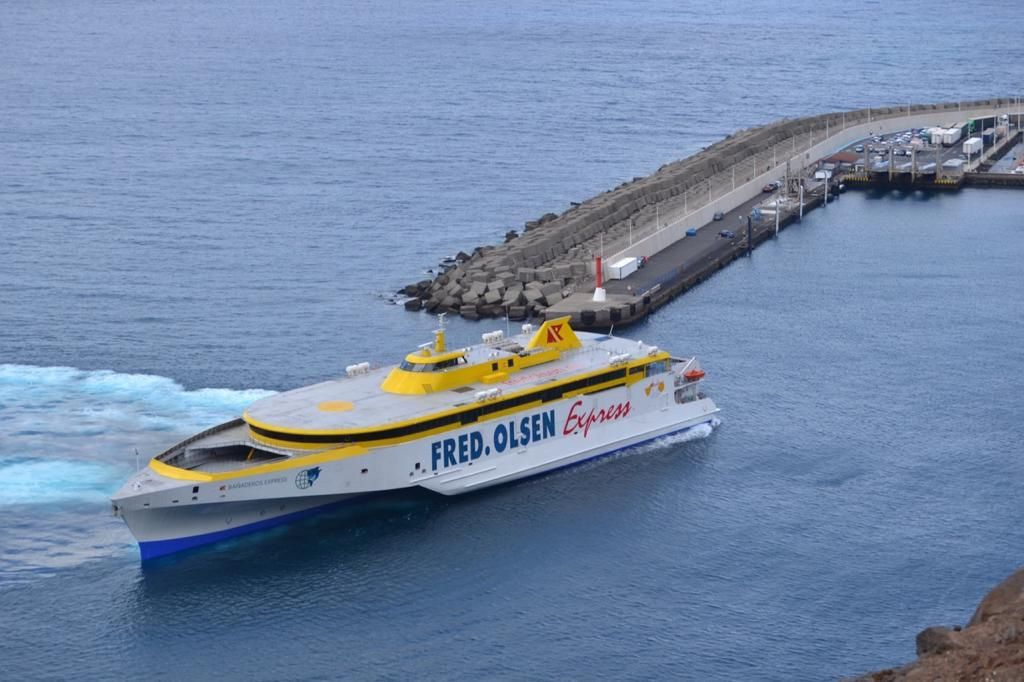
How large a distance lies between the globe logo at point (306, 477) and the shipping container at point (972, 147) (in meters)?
83.8

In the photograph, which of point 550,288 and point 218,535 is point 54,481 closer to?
point 218,535

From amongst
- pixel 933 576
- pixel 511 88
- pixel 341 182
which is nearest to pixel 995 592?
pixel 933 576

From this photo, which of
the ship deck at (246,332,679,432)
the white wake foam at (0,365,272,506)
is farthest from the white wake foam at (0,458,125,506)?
the ship deck at (246,332,679,432)

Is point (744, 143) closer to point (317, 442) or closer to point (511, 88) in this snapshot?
point (511, 88)

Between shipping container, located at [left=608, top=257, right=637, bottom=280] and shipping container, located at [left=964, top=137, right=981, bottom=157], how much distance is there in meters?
46.8

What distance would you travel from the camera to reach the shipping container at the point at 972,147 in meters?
128

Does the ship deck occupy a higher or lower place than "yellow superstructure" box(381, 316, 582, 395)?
lower

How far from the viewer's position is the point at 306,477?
194ft

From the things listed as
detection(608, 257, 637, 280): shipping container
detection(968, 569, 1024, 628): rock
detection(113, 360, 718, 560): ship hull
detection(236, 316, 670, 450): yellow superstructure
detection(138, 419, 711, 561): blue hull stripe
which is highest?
detection(608, 257, 637, 280): shipping container

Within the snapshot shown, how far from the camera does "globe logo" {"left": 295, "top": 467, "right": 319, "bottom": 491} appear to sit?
59.1 metres

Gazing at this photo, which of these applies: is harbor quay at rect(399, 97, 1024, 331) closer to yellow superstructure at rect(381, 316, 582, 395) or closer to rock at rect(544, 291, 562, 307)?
rock at rect(544, 291, 562, 307)

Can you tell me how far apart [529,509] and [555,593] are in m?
7.59

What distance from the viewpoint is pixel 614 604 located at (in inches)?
2103

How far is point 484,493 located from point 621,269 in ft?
104
